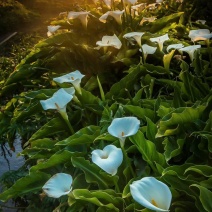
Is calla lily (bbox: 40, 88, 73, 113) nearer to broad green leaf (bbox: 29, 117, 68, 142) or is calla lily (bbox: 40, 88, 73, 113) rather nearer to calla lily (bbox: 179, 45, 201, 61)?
broad green leaf (bbox: 29, 117, 68, 142)

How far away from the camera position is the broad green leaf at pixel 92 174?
4.95ft

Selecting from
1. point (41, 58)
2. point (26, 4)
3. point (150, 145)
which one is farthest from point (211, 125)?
point (26, 4)

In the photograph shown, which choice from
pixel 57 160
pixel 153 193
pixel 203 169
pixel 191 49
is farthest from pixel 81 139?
pixel 191 49

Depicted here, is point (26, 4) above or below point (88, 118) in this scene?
below

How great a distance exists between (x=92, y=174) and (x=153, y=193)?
422 mm

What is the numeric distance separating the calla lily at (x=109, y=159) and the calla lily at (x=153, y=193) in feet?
0.65

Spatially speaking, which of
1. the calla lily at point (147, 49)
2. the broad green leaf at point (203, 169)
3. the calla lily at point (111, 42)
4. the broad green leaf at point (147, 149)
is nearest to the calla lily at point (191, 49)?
the calla lily at point (147, 49)

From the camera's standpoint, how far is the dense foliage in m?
1.44

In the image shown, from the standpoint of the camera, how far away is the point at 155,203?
111 cm

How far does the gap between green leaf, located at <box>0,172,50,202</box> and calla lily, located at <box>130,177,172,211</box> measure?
0.56m

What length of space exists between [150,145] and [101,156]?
187mm

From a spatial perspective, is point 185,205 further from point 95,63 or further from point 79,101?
point 95,63

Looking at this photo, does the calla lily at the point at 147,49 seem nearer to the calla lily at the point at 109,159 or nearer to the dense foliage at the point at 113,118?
the dense foliage at the point at 113,118

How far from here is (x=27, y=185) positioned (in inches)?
64.2
